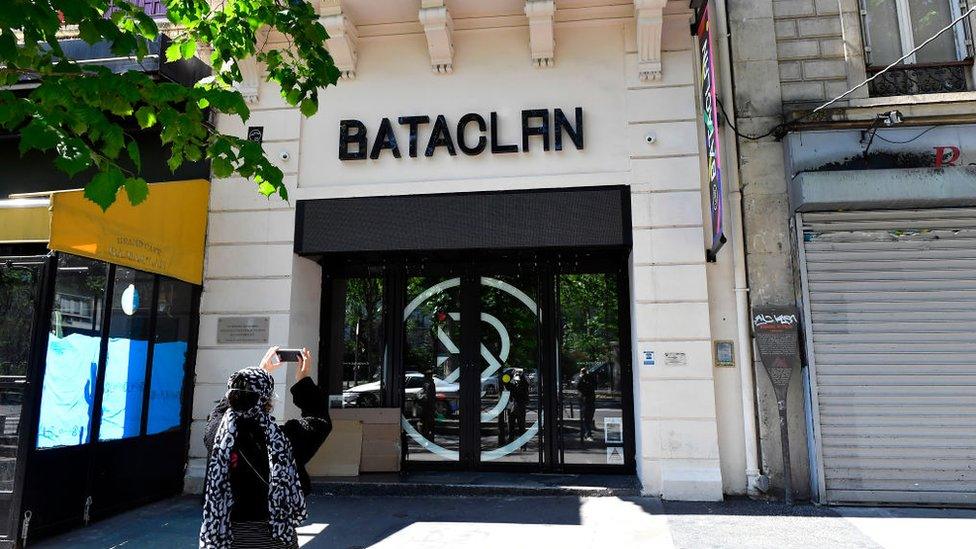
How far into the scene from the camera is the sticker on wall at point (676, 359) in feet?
21.9

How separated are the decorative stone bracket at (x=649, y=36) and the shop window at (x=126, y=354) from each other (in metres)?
6.28

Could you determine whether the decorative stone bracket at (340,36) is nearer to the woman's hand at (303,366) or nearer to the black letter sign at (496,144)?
the black letter sign at (496,144)

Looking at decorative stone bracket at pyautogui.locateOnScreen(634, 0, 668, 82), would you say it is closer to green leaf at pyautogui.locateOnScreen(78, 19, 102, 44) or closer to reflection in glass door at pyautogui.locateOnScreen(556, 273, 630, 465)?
reflection in glass door at pyautogui.locateOnScreen(556, 273, 630, 465)

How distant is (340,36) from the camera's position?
746 cm

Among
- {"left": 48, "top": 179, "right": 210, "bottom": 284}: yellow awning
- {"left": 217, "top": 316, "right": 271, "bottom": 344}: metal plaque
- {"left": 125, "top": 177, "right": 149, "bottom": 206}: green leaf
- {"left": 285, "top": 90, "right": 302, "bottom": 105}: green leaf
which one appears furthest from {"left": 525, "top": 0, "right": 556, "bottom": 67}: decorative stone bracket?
{"left": 125, "top": 177, "right": 149, "bottom": 206}: green leaf

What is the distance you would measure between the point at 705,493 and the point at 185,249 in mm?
6570

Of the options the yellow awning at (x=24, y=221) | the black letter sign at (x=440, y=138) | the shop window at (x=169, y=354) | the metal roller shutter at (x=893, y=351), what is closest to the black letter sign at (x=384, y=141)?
the black letter sign at (x=440, y=138)

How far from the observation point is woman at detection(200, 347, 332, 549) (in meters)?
2.75

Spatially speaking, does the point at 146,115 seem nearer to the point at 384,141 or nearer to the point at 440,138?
the point at 384,141

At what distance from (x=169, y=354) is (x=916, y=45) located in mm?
9805

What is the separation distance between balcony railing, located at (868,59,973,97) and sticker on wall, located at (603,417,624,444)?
→ 502cm

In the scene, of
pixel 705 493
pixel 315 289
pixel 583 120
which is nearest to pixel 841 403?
pixel 705 493

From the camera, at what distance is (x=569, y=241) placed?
7.09 metres

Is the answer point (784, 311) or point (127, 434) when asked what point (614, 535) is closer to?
point (784, 311)
